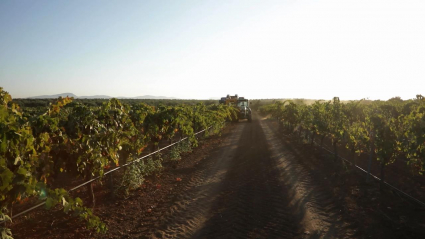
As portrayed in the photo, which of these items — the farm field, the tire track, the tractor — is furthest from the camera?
the tractor

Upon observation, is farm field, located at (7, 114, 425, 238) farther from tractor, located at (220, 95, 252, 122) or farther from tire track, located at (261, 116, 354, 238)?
tractor, located at (220, 95, 252, 122)

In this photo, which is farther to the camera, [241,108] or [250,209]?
[241,108]

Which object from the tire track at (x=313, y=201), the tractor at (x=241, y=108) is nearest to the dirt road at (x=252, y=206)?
the tire track at (x=313, y=201)

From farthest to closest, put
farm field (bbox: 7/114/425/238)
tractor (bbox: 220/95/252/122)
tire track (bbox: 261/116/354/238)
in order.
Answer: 1. tractor (bbox: 220/95/252/122)
2. tire track (bbox: 261/116/354/238)
3. farm field (bbox: 7/114/425/238)

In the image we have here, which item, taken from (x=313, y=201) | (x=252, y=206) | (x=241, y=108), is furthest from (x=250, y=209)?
(x=241, y=108)

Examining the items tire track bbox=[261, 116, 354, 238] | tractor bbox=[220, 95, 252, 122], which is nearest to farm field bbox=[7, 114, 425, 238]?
tire track bbox=[261, 116, 354, 238]

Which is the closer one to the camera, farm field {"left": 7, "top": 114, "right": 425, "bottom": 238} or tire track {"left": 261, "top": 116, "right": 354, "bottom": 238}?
farm field {"left": 7, "top": 114, "right": 425, "bottom": 238}

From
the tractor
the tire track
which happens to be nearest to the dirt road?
the tire track

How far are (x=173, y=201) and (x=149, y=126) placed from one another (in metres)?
3.56

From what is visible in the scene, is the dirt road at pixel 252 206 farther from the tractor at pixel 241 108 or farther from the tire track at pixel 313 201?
the tractor at pixel 241 108

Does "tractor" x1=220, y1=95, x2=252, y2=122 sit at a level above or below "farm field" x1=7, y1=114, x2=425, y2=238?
above

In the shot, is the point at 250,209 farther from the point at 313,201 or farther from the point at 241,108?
the point at 241,108

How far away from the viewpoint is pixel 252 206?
263 inches

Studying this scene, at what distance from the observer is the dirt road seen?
212 inches
